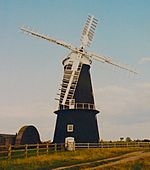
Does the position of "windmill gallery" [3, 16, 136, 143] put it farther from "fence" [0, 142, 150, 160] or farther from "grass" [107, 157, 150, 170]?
"grass" [107, 157, 150, 170]

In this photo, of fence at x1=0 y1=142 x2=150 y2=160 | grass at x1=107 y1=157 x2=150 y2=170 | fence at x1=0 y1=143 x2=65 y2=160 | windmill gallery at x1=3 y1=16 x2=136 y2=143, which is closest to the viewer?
grass at x1=107 y1=157 x2=150 y2=170

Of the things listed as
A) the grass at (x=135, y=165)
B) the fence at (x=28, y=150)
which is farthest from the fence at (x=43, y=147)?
the grass at (x=135, y=165)

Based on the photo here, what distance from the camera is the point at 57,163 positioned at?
2362 cm

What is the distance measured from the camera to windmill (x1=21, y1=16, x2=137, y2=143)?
38.0 metres

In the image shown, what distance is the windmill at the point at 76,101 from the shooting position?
38.0 meters

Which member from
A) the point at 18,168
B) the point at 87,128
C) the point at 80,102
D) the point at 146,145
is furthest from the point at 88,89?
the point at 18,168

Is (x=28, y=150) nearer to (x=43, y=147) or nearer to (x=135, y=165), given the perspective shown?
(x=43, y=147)

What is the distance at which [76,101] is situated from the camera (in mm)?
38469

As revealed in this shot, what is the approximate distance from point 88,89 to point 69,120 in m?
4.26

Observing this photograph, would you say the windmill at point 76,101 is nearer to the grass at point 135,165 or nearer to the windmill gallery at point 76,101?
the windmill gallery at point 76,101

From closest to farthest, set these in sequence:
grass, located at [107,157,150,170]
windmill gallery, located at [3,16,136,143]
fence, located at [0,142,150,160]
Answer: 1. grass, located at [107,157,150,170]
2. fence, located at [0,142,150,160]
3. windmill gallery, located at [3,16,136,143]

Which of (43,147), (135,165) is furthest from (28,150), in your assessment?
(135,165)

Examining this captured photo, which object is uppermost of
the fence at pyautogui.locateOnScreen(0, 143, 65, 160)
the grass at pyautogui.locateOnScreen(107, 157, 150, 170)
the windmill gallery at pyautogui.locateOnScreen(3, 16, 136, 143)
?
the windmill gallery at pyautogui.locateOnScreen(3, 16, 136, 143)

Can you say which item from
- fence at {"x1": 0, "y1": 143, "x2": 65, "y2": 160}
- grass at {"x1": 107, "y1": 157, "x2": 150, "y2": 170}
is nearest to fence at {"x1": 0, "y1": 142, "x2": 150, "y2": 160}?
fence at {"x1": 0, "y1": 143, "x2": 65, "y2": 160}
